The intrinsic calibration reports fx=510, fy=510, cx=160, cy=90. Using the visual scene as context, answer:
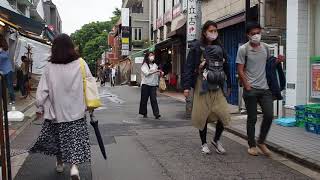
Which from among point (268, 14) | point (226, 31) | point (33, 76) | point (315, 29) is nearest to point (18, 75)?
point (33, 76)

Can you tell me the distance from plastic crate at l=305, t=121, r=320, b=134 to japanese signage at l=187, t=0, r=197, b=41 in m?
5.33

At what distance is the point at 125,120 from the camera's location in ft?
43.0

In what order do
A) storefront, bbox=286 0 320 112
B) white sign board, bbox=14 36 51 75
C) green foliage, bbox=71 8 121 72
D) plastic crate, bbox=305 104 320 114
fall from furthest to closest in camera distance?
green foliage, bbox=71 8 121 72
white sign board, bbox=14 36 51 75
storefront, bbox=286 0 320 112
plastic crate, bbox=305 104 320 114

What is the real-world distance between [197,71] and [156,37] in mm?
33408

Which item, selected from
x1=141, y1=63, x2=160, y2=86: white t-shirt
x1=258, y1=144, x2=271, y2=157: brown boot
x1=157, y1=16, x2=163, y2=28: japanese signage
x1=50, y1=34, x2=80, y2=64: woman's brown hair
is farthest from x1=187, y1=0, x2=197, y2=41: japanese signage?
x1=157, y1=16, x2=163, y2=28: japanese signage

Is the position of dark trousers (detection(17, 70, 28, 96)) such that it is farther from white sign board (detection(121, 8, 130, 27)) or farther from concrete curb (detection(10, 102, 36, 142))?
white sign board (detection(121, 8, 130, 27))

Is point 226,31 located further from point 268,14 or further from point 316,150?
point 316,150

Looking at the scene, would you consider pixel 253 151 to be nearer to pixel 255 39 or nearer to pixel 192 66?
pixel 192 66

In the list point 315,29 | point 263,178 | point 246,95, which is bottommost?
point 263,178

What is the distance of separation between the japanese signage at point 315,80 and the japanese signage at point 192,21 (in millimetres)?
4270

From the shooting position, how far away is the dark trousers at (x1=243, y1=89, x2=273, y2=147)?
7762mm

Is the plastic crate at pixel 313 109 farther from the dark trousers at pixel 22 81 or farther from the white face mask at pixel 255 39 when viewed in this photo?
the dark trousers at pixel 22 81

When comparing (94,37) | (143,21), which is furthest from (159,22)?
(94,37)

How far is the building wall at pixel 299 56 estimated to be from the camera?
1144 cm
